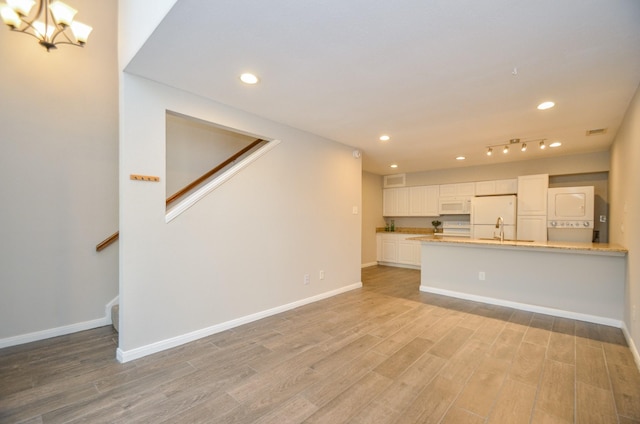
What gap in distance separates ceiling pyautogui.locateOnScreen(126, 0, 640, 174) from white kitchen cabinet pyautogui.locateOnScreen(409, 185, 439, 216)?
3.14m

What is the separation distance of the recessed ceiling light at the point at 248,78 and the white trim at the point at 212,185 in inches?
36.8

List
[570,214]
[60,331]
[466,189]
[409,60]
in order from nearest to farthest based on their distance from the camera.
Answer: [409,60] < [60,331] < [570,214] < [466,189]

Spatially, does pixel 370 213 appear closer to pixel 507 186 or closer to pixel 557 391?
pixel 507 186

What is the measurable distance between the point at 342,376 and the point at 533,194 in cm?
502

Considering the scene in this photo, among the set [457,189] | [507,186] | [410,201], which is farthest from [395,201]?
[507,186]

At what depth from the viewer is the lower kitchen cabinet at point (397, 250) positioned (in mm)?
6605

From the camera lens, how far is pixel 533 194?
16.5 ft

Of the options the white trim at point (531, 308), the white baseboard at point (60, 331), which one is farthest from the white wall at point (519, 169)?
the white baseboard at point (60, 331)

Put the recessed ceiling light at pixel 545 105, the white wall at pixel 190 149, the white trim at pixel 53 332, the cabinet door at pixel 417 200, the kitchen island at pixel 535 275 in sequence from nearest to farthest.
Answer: the white trim at pixel 53 332 < the recessed ceiling light at pixel 545 105 < the kitchen island at pixel 535 275 < the white wall at pixel 190 149 < the cabinet door at pixel 417 200

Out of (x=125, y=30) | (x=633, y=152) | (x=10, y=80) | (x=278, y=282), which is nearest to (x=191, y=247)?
(x=278, y=282)

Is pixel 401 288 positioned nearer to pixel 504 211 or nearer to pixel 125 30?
pixel 504 211

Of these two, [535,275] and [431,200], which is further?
[431,200]

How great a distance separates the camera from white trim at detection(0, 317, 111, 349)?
263 centimetres

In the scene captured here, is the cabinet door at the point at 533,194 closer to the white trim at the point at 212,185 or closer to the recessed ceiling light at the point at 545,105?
the recessed ceiling light at the point at 545,105
